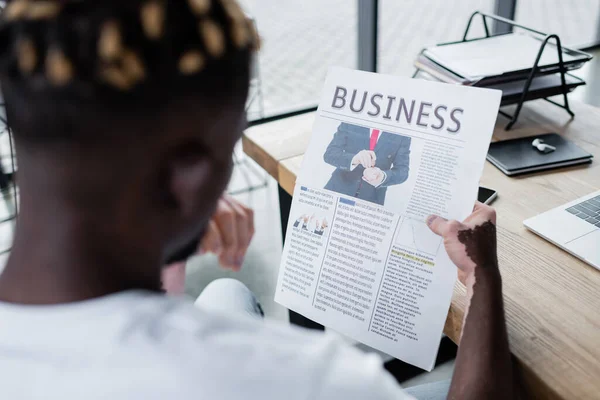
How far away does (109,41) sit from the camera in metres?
0.35

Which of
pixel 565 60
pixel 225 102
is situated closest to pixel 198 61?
pixel 225 102

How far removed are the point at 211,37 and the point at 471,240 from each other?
1.49ft

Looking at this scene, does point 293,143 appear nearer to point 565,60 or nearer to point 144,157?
point 565,60

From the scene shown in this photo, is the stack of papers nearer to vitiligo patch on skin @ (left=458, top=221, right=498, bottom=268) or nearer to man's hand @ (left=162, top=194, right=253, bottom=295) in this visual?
vitiligo patch on skin @ (left=458, top=221, right=498, bottom=268)

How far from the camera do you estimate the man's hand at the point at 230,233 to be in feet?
2.29

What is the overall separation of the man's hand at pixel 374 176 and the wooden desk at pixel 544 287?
0.60 ft

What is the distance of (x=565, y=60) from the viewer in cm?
114

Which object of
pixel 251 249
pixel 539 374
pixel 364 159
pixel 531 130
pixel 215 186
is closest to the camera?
pixel 215 186

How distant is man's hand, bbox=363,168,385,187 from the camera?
2.55 feet

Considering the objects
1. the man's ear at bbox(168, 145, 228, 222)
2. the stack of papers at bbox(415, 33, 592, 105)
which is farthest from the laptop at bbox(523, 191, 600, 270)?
the man's ear at bbox(168, 145, 228, 222)

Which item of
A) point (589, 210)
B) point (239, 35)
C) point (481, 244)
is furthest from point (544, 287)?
point (239, 35)

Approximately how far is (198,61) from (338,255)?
19.0 inches

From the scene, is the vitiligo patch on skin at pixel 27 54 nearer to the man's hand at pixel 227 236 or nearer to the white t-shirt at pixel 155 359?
the white t-shirt at pixel 155 359

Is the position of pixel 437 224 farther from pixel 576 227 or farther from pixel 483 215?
pixel 576 227
